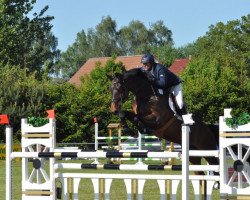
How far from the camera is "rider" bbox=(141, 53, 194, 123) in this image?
952 cm

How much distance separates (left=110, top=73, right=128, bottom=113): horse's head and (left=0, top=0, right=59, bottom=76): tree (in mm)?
26180

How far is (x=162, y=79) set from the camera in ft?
31.1

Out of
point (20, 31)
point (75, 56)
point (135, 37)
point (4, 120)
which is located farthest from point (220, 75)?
point (75, 56)

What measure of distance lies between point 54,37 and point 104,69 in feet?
138

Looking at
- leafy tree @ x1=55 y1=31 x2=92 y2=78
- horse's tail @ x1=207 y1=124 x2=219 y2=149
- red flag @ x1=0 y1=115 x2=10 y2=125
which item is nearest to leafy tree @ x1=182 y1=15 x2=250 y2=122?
leafy tree @ x1=55 y1=31 x2=92 y2=78

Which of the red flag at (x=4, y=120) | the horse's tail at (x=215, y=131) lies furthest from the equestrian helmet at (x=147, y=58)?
the red flag at (x=4, y=120)

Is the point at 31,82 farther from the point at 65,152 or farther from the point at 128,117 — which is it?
the point at 65,152

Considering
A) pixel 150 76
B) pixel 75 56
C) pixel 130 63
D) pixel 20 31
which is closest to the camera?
pixel 150 76

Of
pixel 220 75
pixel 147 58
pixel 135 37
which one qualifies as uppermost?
pixel 135 37

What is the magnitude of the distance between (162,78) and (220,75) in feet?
106

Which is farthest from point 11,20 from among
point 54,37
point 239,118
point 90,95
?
point 54,37

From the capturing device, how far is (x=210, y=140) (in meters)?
9.73

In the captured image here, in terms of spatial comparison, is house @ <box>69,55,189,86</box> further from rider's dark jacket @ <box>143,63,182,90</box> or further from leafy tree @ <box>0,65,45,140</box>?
rider's dark jacket @ <box>143,63,182,90</box>

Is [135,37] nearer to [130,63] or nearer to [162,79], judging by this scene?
[130,63]
